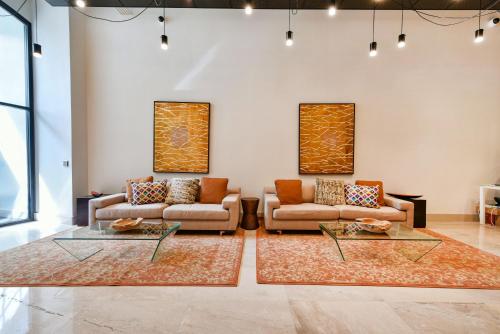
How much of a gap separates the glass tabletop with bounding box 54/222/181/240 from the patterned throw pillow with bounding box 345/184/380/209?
2860 millimetres

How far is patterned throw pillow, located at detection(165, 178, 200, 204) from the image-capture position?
3.85 metres

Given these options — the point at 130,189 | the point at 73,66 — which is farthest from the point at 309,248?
the point at 73,66

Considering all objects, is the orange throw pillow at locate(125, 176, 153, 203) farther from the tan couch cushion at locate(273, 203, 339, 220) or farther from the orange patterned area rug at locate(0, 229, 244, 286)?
the tan couch cushion at locate(273, 203, 339, 220)

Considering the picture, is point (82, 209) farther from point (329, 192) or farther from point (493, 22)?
point (493, 22)

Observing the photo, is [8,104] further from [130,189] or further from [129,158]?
[130,189]

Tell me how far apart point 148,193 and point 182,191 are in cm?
55

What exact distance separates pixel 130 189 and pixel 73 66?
2.56 metres

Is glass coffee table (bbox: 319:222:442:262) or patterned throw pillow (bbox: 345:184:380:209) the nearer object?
glass coffee table (bbox: 319:222:442:262)

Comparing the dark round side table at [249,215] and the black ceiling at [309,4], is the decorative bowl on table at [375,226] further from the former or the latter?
the black ceiling at [309,4]

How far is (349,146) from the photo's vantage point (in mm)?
4391

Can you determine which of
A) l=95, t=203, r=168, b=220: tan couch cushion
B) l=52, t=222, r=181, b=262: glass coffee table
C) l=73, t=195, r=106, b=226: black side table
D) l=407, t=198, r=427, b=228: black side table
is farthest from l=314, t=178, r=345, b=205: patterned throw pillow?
l=73, t=195, r=106, b=226: black side table

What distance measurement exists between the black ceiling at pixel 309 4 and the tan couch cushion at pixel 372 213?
351 centimetres

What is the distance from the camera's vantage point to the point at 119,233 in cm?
251

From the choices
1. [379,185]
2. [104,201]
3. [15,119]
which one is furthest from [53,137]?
[379,185]
